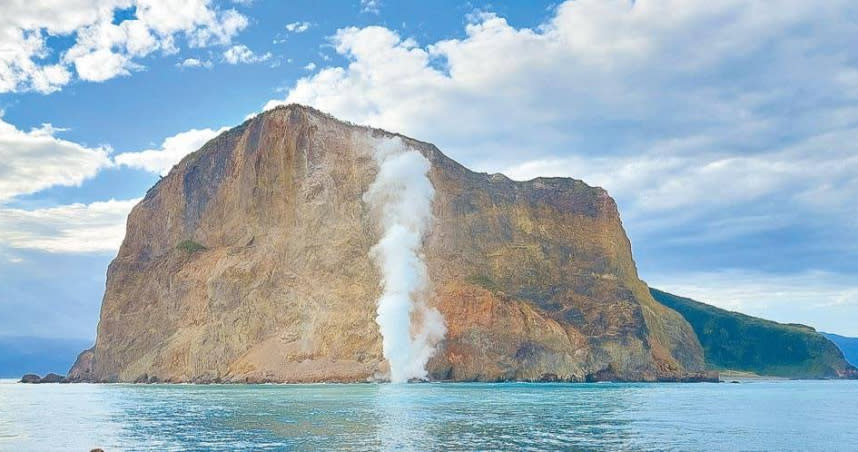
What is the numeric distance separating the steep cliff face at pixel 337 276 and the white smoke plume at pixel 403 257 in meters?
1.98

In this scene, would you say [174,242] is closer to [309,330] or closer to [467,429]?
[309,330]

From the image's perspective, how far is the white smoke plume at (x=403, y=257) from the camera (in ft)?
411

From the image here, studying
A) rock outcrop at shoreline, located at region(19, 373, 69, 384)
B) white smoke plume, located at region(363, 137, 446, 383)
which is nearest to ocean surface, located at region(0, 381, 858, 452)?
white smoke plume, located at region(363, 137, 446, 383)

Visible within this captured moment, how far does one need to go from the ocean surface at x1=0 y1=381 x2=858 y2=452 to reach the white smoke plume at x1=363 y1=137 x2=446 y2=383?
157ft

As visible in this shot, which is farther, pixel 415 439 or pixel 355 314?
pixel 355 314

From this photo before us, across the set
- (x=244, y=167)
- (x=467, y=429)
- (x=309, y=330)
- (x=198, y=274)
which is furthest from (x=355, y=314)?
(x=467, y=429)

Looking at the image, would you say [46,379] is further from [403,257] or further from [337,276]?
[403,257]

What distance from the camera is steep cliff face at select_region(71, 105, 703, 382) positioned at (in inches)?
5094

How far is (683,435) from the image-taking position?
4575 centimetres

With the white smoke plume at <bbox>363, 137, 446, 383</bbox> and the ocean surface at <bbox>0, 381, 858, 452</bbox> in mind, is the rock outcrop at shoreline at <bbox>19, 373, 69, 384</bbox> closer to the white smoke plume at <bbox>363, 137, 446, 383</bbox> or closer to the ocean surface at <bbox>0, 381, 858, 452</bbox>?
the white smoke plume at <bbox>363, 137, 446, 383</bbox>

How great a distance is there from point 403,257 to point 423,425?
3346 inches

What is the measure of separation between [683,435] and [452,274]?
93.2 metres

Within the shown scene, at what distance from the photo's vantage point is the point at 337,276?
135750mm

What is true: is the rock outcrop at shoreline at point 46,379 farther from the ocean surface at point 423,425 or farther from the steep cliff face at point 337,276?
the ocean surface at point 423,425
